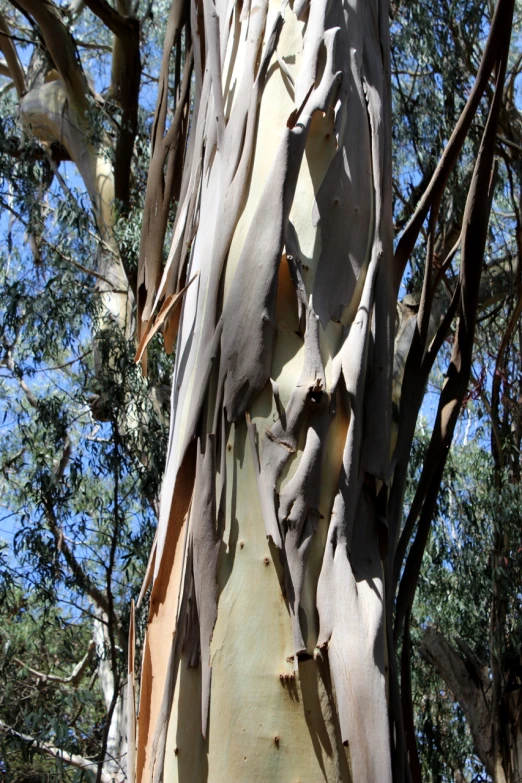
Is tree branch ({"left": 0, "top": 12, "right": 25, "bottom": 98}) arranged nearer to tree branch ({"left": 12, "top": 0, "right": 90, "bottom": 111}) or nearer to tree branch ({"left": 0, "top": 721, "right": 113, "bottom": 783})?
tree branch ({"left": 12, "top": 0, "right": 90, "bottom": 111})

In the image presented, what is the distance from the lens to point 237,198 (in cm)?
96

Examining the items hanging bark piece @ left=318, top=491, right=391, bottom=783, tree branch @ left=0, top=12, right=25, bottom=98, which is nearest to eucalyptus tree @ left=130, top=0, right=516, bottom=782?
hanging bark piece @ left=318, top=491, right=391, bottom=783

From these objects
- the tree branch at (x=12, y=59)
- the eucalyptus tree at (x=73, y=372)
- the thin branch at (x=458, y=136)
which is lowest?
the thin branch at (x=458, y=136)

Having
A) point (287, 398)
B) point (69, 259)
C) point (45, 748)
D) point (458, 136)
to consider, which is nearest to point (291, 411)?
point (287, 398)

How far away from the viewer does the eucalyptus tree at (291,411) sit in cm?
74

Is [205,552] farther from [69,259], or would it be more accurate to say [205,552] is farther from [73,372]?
[73,372]

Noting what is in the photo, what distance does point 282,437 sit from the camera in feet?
2.68

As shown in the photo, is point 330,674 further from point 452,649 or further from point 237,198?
point 452,649

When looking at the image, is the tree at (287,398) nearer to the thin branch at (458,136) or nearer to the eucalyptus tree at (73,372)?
the thin branch at (458,136)

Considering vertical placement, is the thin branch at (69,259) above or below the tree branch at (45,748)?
above

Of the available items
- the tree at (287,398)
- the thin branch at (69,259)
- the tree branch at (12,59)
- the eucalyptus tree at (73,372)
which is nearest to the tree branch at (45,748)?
the eucalyptus tree at (73,372)

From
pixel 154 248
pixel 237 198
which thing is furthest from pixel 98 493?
pixel 237 198

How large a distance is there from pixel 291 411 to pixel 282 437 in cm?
Answer: 3

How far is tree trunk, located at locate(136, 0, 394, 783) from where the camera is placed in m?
0.73
